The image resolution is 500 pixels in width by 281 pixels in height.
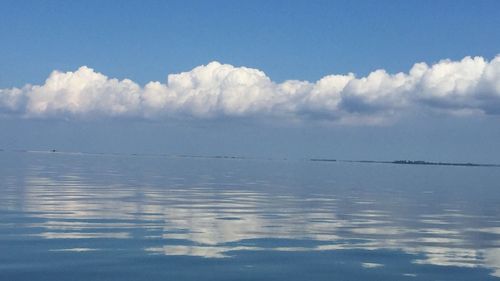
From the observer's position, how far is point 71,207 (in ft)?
122

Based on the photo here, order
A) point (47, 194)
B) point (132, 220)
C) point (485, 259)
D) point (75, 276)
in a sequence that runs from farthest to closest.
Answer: point (47, 194) < point (132, 220) < point (485, 259) < point (75, 276)

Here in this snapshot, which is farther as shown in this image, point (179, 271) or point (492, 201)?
point (492, 201)

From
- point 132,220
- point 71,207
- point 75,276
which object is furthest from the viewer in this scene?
point 71,207

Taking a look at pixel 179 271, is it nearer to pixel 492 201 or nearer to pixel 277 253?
pixel 277 253

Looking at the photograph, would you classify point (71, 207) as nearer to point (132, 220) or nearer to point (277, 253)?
point (132, 220)

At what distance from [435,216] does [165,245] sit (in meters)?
20.9

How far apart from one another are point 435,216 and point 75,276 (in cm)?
2638

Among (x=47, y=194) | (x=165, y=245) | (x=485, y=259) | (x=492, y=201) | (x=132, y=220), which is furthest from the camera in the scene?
(x=492, y=201)

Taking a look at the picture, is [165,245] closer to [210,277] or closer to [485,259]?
[210,277]

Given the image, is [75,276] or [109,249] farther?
[109,249]

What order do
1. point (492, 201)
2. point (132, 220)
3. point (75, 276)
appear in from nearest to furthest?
1. point (75, 276)
2. point (132, 220)
3. point (492, 201)

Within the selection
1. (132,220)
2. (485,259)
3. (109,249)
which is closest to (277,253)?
(109,249)

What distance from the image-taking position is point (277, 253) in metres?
22.1

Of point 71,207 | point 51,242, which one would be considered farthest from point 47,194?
point 51,242
